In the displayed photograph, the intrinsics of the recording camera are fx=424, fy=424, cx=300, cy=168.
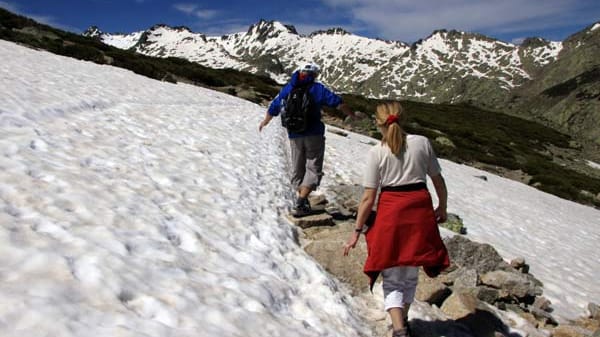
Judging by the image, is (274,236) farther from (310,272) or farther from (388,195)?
(388,195)

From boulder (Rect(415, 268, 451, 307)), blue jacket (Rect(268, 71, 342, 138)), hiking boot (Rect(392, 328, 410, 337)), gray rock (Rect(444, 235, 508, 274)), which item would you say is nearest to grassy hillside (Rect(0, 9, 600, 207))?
gray rock (Rect(444, 235, 508, 274))

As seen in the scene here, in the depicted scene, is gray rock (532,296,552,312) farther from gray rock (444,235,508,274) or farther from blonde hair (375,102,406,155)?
blonde hair (375,102,406,155)

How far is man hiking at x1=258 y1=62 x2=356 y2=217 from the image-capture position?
26.6ft

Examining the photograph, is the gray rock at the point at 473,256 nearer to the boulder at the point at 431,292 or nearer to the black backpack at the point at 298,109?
the boulder at the point at 431,292

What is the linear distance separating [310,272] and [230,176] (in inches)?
155

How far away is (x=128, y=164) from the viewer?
7.83 m

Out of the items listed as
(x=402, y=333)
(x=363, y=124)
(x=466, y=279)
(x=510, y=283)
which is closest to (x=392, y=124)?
(x=402, y=333)

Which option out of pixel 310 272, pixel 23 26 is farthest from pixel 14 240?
pixel 23 26

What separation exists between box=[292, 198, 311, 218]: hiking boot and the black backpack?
1.45 m

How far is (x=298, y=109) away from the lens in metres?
8.17

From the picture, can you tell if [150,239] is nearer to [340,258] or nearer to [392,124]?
[340,258]

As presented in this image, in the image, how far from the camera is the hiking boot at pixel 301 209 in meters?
8.51

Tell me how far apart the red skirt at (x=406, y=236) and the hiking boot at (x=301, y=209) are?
11.7 feet

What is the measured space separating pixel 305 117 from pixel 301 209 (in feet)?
6.08
